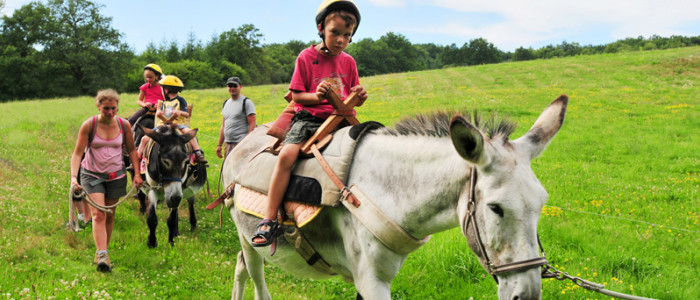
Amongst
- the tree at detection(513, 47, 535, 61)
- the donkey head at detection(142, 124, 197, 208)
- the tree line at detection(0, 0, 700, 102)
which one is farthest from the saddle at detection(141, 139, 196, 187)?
the tree at detection(513, 47, 535, 61)

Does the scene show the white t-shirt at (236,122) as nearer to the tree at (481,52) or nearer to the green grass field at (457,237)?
the green grass field at (457,237)

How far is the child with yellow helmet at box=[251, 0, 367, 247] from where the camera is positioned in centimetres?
296

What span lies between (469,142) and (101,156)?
5415 millimetres

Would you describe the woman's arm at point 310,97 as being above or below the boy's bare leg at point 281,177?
above

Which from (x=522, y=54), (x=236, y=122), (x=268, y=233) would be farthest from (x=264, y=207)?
(x=522, y=54)

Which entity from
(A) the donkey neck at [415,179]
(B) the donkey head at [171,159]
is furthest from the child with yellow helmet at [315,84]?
(B) the donkey head at [171,159]

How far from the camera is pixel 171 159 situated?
681cm

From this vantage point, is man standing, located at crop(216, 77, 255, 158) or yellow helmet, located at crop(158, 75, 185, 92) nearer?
yellow helmet, located at crop(158, 75, 185, 92)

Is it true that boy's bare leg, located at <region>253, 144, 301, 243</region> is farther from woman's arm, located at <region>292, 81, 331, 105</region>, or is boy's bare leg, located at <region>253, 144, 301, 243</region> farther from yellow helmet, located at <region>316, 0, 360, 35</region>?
yellow helmet, located at <region>316, 0, 360, 35</region>

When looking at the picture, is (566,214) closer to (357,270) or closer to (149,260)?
(357,270)

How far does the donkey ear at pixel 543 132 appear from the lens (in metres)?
2.21

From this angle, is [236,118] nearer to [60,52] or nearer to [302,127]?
[302,127]

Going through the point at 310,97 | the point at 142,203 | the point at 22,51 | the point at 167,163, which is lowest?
the point at 142,203

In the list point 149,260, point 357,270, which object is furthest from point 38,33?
point 357,270
